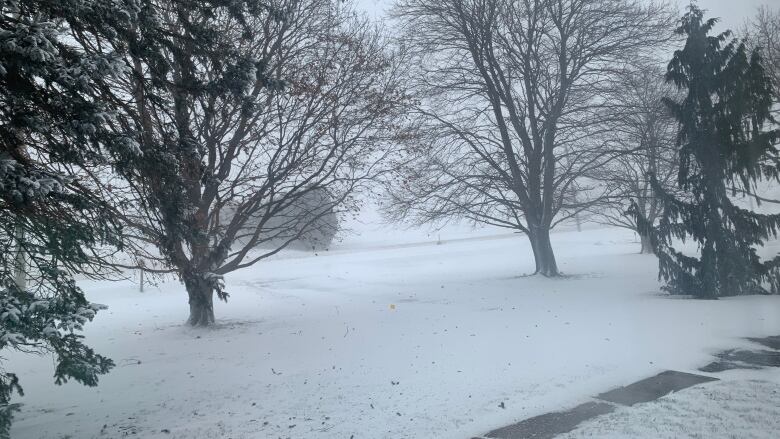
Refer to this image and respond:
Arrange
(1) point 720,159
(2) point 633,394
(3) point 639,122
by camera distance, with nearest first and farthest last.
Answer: (2) point 633,394 < (1) point 720,159 < (3) point 639,122

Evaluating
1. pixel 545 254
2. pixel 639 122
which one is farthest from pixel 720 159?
pixel 545 254

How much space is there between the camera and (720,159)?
12.5 m

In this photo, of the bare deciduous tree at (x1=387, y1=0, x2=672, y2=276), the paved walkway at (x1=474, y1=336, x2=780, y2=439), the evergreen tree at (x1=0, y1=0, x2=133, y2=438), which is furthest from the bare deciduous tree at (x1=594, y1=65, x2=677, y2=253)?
the evergreen tree at (x1=0, y1=0, x2=133, y2=438)

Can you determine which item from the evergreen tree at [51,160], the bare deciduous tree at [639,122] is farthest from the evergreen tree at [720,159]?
the evergreen tree at [51,160]

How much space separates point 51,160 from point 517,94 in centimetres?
1611

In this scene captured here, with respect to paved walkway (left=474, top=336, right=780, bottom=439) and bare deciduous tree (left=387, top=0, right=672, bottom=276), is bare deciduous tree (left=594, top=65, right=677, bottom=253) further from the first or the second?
paved walkway (left=474, top=336, right=780, bottom=439)

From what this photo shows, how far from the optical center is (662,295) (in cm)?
1352

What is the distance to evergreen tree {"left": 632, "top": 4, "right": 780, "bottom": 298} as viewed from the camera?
12.0m

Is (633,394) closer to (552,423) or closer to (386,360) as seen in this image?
(552,423)

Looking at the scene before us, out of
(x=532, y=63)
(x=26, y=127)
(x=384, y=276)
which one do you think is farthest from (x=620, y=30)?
(x=26, y=127)

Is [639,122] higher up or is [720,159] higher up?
[639,122]

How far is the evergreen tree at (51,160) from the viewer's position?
4754 millimetres

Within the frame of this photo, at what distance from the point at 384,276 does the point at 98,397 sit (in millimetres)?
17896

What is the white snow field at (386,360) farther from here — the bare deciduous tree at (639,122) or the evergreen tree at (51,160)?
the bare deciduous tree at (639,122)
